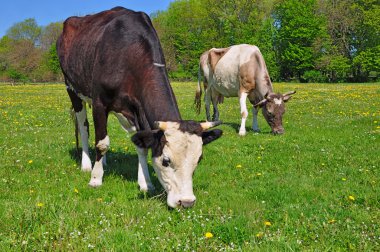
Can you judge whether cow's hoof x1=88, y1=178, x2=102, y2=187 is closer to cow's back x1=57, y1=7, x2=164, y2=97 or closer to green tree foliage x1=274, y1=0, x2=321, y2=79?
cow's back x1=57, y1=7, x2=164, y2=97

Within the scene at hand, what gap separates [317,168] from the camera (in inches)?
322

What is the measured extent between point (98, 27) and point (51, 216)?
465cm

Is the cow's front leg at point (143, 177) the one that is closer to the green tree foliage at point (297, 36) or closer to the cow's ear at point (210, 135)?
the cow's ear at point (210, 135)

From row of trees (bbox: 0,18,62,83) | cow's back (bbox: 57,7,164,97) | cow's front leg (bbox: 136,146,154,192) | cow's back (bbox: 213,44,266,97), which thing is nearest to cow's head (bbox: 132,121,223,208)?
cow's front leg (bbox: 136,146,154,192)

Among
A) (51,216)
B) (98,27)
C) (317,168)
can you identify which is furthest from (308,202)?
(98,27)

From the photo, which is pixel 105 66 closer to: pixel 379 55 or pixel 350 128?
pixel 350 128

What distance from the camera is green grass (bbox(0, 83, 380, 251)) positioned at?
14.7 ft

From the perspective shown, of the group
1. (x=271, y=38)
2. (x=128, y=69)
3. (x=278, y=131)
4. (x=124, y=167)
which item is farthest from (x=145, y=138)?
(x=271, y=38)

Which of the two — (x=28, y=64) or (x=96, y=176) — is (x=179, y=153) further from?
(x=28, y=64)

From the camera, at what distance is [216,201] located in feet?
19.9

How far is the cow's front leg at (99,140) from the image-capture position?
723 centimetres

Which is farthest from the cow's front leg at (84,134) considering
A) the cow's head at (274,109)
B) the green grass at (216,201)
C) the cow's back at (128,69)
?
the cow's head at (274,109)

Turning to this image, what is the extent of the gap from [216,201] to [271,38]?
80.1 m

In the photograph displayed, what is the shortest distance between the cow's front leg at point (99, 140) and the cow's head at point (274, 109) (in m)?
7.09
